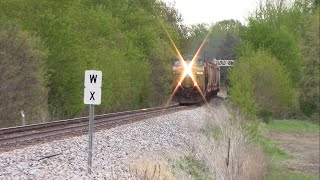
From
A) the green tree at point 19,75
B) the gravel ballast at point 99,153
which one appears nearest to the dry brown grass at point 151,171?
the gravel ballast at point 99,153

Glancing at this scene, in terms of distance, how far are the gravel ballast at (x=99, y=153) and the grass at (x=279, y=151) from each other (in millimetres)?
4327

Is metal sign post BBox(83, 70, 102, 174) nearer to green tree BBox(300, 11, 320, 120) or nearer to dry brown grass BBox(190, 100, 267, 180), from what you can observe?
dry brown grass BBox(190, 100, 267, 180)

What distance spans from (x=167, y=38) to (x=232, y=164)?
49.6 meters

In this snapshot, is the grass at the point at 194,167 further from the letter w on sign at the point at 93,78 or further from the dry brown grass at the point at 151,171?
the letter w on sign at the point at 93,78

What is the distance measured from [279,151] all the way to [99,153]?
2068 centimetres

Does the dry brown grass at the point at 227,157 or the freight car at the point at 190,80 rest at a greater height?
the freight car at the point at 190,80

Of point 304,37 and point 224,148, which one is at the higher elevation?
point 304,37

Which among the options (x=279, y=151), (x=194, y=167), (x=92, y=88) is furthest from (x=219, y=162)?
(x=279, y=151)

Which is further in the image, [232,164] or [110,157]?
[232,164]

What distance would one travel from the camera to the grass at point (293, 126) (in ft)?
162

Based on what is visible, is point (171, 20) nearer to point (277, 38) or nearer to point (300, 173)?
point (277, 38)

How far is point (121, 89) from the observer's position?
41062mm

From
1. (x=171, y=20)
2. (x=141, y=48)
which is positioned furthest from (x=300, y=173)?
(x=171, y=20)

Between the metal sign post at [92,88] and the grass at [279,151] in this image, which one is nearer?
the metal sign post at [92,88]
